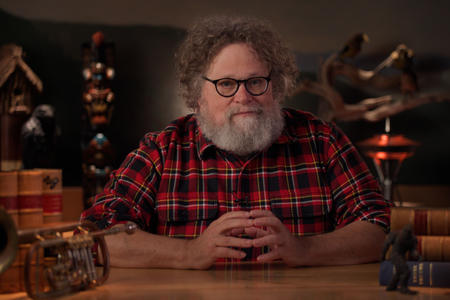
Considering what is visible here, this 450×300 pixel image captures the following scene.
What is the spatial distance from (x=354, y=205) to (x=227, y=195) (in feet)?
1.36

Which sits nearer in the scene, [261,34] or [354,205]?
[354,205]

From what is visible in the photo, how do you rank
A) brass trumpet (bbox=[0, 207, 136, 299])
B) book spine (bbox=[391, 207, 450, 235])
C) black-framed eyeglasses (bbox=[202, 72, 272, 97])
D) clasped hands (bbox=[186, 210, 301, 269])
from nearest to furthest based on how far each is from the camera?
brass trumpet (bbox=[0, 207, 136, 299])
book spine (bbox=[391, 207, 450, 235])
clasped hands (bbox=[186, 210, 301, 269])
black-framed eyeglasses (bbox=[202, 72, 272, 97])

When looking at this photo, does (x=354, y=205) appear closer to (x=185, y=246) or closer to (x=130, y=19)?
(x=185, y=246)

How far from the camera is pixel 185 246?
1562 millimetres

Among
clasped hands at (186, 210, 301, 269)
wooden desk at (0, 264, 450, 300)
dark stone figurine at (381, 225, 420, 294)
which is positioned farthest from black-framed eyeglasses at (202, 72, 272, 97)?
dark stone figurine at (381, 225, 420, 294)

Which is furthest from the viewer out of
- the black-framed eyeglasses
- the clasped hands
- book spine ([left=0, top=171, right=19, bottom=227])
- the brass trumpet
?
the black-framed eyeglasses

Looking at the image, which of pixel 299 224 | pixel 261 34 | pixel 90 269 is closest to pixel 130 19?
pixel 261 34

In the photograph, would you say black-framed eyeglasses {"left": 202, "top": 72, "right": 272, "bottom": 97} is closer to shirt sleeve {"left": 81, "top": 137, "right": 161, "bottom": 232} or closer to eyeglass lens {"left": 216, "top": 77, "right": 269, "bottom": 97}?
eyeglass lens {"left": 216, "top": 77, "right": 269, "bottom": 97}

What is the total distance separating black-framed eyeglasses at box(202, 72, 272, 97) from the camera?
6.17 ft

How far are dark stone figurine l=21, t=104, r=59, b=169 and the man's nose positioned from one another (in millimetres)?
1677

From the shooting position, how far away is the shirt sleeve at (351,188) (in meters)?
1.78

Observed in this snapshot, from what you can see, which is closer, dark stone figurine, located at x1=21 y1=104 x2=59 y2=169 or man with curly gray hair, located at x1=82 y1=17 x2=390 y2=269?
man with curly gray hair, located at x1=82 y1=17 x2=390 y2=269

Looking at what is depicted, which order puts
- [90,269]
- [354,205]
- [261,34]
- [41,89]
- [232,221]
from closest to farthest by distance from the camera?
[90,269], [232,221], [354,205], [261,34], [41,89]

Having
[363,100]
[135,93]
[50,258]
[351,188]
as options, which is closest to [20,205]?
[50,258]
